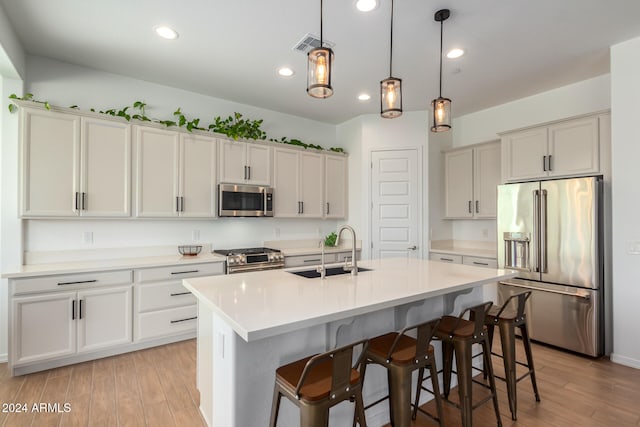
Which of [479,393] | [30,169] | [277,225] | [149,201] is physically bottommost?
[479,393]

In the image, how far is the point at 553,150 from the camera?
349 cm

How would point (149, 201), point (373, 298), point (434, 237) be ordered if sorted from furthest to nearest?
point (434, 237)
point (149, 201)
point (373, 298)

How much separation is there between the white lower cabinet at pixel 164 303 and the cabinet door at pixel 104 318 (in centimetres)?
9

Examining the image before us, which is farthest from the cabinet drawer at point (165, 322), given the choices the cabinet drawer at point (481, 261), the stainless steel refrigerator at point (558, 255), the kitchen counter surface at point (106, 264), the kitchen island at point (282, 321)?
the stainless steel refrigerator at point (558, 255)

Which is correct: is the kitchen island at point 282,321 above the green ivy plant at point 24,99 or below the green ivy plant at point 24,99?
below

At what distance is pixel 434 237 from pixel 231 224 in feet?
9.55

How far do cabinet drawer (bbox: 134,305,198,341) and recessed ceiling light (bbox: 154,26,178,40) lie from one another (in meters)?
2.59

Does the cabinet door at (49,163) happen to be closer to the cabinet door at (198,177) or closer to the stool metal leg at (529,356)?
the cabinet door at (198,177)

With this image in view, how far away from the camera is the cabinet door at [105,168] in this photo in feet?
10.2

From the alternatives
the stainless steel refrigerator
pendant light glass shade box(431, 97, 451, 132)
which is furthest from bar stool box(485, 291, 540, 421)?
pendant light glass shade box(431, 97, 451, 132)

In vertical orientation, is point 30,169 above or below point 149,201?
above

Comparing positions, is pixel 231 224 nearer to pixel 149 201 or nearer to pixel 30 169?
pixel 149 201

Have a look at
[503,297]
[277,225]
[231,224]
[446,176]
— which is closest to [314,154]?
[277,225]

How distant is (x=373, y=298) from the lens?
67.6 inches
